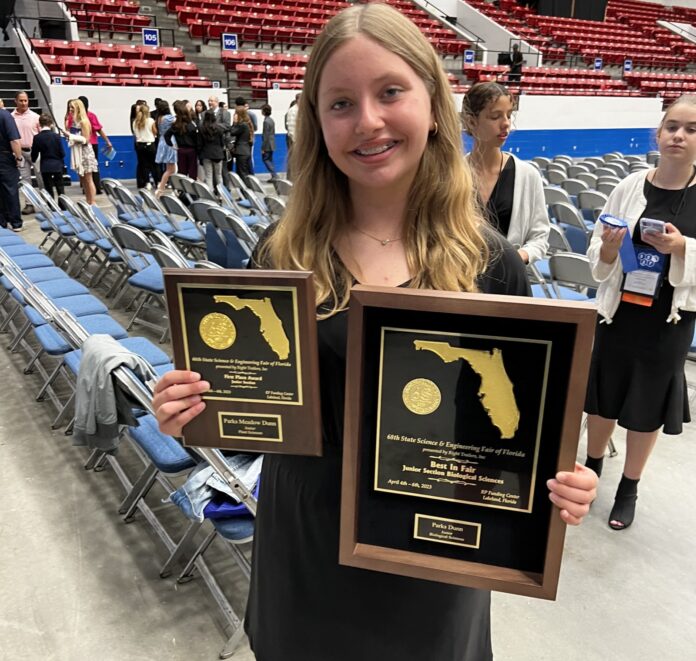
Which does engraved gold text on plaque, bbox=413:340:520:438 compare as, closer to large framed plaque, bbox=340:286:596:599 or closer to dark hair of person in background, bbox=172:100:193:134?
large framed plaque, bbox=340:286:596:599

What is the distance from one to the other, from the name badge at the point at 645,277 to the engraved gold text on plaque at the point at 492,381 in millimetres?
1735

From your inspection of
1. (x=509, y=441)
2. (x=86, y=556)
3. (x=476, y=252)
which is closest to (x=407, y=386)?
(x=509, y=441)

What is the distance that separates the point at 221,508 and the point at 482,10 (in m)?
24.1

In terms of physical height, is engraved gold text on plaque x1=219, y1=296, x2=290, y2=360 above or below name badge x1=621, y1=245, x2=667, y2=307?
above

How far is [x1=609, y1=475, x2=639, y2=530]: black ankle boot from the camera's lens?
2.81m

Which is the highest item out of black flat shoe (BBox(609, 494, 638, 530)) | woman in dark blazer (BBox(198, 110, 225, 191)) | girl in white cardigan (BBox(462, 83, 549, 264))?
girl in white cardigan (BBox(462, 83, 549, 264))

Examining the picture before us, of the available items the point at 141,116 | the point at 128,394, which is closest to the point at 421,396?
the point at 128,394

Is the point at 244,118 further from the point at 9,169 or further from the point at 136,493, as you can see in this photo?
the point at 136,493

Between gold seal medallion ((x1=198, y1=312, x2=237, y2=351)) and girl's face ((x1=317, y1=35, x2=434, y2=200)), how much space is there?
331mm

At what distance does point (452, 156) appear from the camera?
1165 millimetres

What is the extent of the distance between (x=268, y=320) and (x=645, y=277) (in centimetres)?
188

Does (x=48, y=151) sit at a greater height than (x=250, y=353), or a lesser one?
lesser

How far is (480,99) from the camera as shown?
279cm

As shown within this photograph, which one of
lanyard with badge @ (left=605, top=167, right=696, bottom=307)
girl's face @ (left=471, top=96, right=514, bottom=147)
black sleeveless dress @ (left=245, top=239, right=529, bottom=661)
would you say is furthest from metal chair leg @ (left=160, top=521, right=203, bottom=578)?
girl's face @ (left=471, top=96, right=514, bottom=147)
